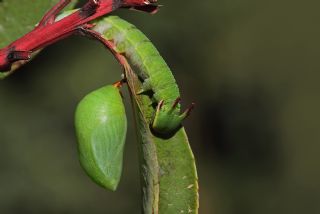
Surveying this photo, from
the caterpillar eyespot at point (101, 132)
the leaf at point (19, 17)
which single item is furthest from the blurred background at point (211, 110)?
the caterpillar eyespot at point (101, 132)

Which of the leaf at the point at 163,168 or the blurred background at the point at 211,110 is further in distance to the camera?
the blurred background at the point at 211,110

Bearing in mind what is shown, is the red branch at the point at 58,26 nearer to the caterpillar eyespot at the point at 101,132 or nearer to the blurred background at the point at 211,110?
the caterpillar eyespot at the point at 101,132

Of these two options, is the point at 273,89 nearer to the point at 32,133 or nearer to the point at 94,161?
the point at 32,133

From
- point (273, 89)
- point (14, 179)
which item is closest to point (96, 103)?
point (14, 179)

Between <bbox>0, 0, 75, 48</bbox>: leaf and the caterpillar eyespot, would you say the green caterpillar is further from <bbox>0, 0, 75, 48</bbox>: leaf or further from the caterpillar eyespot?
<bbox>0, 0, 75, 48</bbox>: leaf

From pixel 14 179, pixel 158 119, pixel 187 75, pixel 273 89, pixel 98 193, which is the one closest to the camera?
pixel 158 119

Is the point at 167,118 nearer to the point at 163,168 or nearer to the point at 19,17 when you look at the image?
the point at 163,168
